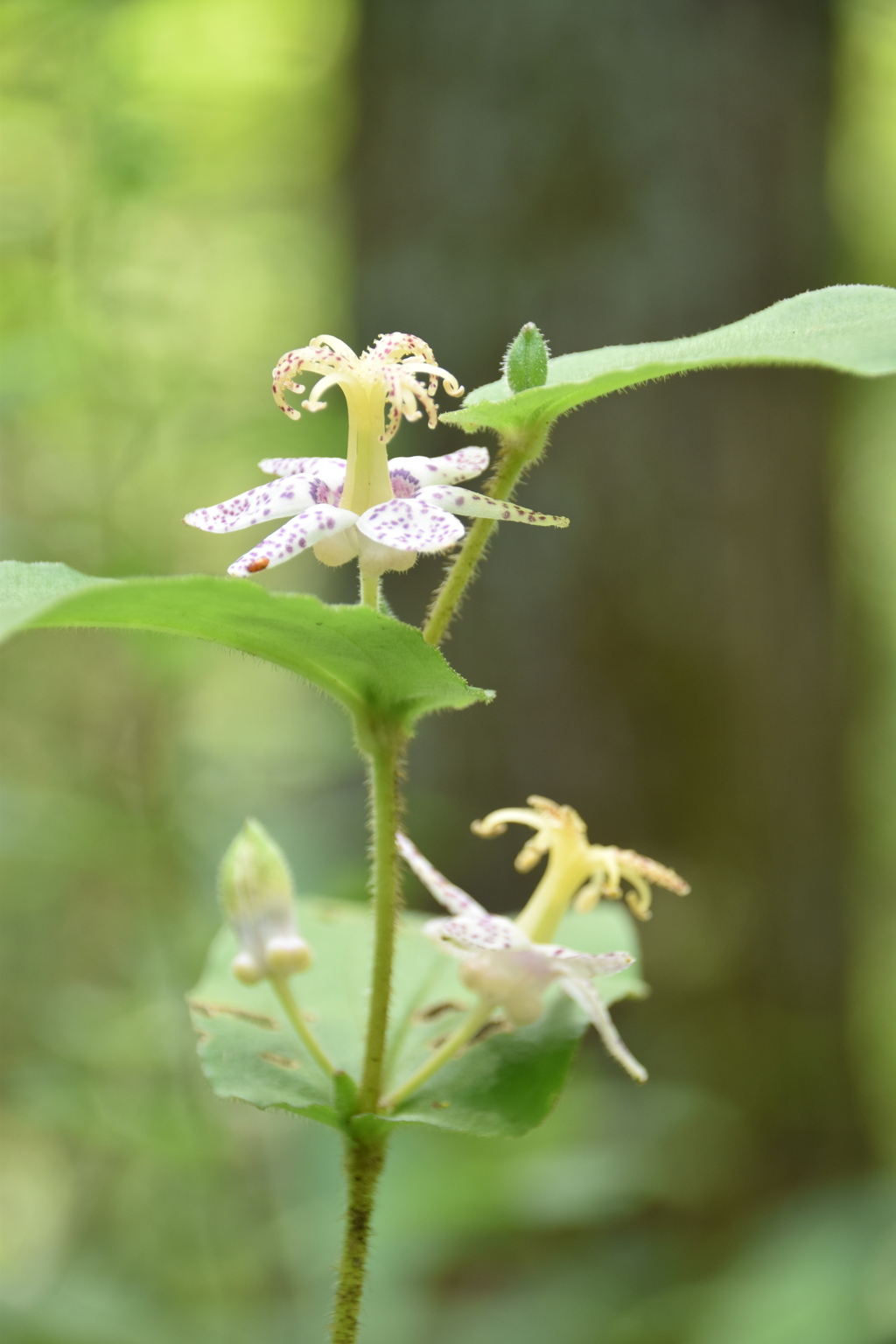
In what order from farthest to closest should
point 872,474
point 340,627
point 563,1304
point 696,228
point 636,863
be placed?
point 872,474
point 696,228
point 563,1304
point 636,863
point 340,627

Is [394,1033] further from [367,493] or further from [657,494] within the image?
[657,494]

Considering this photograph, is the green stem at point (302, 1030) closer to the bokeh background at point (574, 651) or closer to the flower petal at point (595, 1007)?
the flower petal at point (595, 1007)

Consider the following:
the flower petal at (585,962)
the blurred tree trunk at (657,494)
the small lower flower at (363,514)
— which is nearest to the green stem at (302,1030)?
the flower petal at (585,962)

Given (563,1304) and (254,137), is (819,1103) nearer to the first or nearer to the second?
(563,1304)

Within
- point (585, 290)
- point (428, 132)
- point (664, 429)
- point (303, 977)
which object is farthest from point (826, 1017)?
point (428, 132)

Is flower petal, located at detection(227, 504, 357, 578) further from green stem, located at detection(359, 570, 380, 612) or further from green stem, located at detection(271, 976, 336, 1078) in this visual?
green stem, located at detection(271, 976, 336, 1078)

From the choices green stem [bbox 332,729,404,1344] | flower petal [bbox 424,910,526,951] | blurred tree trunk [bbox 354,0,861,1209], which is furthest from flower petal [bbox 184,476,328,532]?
blurred tree trunk [bbox 354,0,861,1209]

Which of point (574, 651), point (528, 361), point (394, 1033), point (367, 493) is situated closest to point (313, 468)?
point (367, 493)
